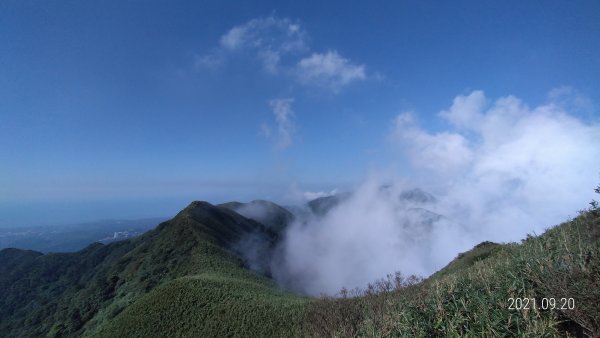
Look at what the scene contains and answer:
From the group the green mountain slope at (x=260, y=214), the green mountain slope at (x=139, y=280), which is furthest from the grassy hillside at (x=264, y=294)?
the green mountain slope at (x=260, y=214)

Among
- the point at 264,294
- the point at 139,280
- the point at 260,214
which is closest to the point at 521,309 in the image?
the point at 264,294

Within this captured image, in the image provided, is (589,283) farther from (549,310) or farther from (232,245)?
(232,245)

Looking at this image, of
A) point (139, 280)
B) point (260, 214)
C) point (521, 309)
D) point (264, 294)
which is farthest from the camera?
point (260, 214)

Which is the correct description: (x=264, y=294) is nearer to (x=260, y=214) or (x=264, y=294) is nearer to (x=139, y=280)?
(x=139, y=280)

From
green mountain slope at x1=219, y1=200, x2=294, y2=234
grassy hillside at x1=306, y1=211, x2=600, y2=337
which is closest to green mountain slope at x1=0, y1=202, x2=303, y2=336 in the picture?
grassy hillside at x1=306, y1=211, x2=600, y2=337

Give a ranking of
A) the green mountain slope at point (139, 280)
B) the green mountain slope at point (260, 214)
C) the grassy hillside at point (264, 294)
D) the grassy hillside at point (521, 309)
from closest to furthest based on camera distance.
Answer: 1. the grassy hillside at point (521, 309)
2. the grassy hillside at point (264, 294)
3. the green mountain slope at point (139, 280)
4. the green mountain slope at point (260, 214)

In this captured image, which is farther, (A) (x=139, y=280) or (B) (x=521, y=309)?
(A) (x=139, y=280)

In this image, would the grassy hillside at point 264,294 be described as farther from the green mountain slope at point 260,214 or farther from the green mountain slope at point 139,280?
the green mountain slope at point 260,214

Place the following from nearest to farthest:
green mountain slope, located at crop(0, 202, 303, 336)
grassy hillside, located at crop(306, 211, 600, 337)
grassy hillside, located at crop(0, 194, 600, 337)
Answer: grassy hillside, located at crop(306, 211, 600, 337) < grassy hillside, located at crop(0, 194, 600, 337) < green mountain slope, located at crop(0, 202, 303, 336)

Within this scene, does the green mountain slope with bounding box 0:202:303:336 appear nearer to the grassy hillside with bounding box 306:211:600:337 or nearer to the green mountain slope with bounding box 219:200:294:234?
the grassy hillside with bounding box 306:211:600:337

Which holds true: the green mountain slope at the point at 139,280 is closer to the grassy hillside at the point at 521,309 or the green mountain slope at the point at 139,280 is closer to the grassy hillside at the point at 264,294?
the grassy hillside at the point at 264,294

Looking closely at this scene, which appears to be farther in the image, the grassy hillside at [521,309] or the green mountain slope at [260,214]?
the green mountain slope at [260,214]

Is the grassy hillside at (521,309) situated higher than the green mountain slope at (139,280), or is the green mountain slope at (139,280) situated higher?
the grassy hillside at (521,309)

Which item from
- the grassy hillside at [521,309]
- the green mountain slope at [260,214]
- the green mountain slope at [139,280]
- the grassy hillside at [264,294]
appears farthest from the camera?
the green mountain slope at [260,214]
